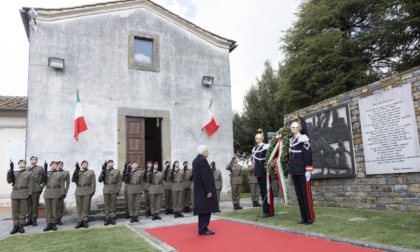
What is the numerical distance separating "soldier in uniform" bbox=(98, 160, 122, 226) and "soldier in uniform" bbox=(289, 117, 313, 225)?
16.0 feet

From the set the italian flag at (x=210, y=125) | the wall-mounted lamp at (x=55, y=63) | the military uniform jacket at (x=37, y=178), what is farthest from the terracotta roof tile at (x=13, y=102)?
the italian flag at (x=210, y=125)

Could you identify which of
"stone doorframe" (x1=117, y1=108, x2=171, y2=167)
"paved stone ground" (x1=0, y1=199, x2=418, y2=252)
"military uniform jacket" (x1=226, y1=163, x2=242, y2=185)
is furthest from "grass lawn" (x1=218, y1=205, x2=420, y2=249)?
"stone doorframe" (x1=117, y1=108, x2=171, y2=167)

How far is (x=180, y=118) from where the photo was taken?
43.3 feet

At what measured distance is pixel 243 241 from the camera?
5.49m

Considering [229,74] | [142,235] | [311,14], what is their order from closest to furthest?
[142,235] < [229,74] < [311,14]

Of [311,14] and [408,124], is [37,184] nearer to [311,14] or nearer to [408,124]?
[408,124]

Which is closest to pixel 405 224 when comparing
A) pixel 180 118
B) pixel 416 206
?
pixel 416 206

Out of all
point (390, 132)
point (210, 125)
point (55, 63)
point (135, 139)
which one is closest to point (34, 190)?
point (135, 139)

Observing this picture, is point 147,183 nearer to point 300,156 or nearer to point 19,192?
point 19,192

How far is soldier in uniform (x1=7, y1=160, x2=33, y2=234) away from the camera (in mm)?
8467

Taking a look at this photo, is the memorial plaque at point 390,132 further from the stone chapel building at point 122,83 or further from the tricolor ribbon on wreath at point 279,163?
the stone chapel building at point 122,83

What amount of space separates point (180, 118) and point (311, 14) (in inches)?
388

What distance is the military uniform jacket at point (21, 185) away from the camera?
872cm

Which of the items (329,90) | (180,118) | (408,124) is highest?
(329,90)
